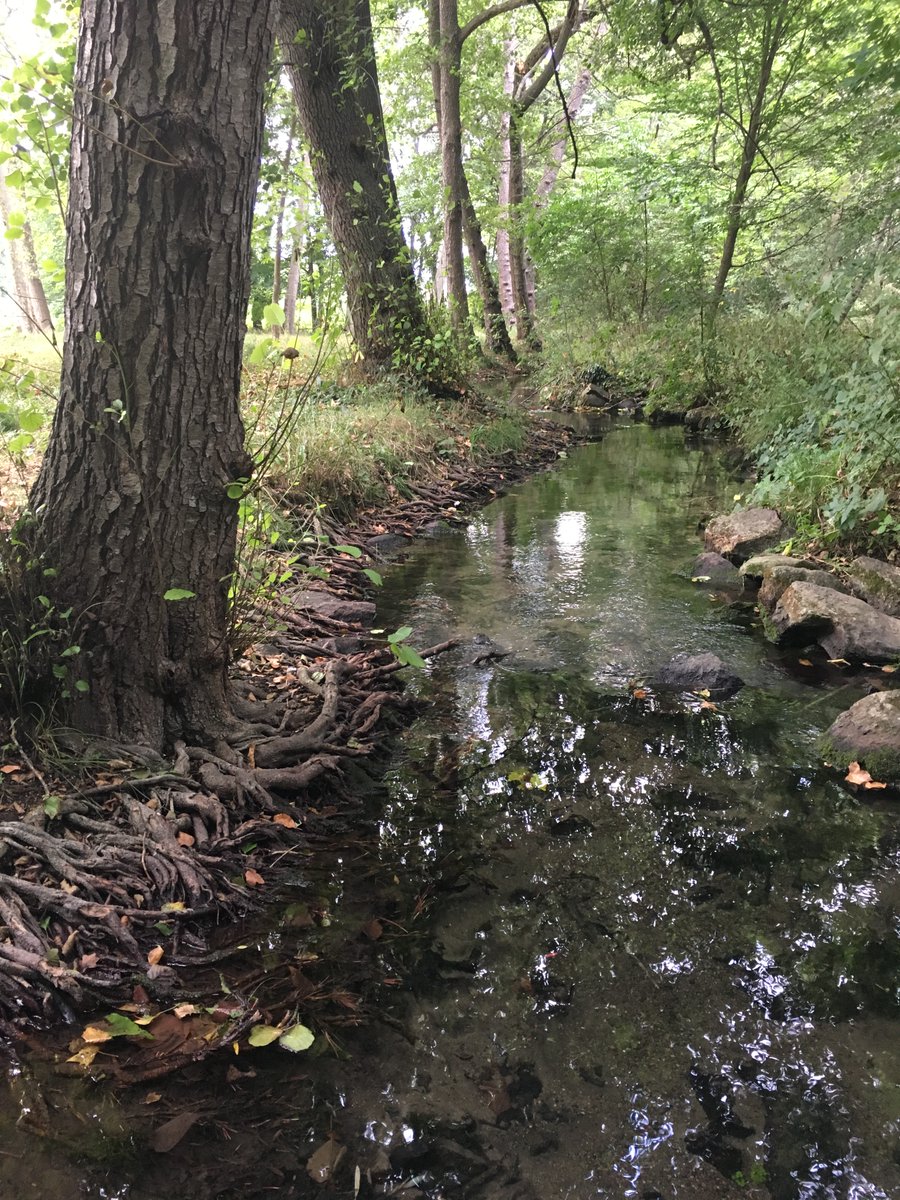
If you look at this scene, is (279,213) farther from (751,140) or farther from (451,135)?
(751,140)

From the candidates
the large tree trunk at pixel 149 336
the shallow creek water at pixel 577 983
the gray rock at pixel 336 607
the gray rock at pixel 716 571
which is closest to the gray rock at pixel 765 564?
the gray rock at pixel 716 571

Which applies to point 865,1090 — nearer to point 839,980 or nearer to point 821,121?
point 839,980

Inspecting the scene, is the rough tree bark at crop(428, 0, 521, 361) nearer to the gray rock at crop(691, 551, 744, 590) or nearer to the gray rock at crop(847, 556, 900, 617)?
the gray rock at crop(691, 551, 744, 590)

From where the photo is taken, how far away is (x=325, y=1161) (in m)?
1.69

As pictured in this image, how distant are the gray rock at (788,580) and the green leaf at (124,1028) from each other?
15.0 feet

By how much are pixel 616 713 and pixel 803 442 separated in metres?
4.19

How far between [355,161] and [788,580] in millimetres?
7323

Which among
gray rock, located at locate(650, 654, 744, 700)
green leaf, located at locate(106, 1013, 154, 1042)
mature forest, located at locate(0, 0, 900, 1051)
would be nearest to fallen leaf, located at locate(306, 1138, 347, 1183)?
green leaf, located at locate(106, 1013, 154, 1042)

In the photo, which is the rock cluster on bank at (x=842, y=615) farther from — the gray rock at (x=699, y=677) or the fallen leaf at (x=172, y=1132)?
the fallen leaf at (x=172, y=1132)

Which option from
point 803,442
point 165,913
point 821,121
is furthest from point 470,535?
point 821,121

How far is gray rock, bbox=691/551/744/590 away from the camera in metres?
5.77

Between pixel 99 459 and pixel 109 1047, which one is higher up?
pixel 99 459

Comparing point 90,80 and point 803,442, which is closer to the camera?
point 90,80

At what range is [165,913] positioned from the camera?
2.27 metres
